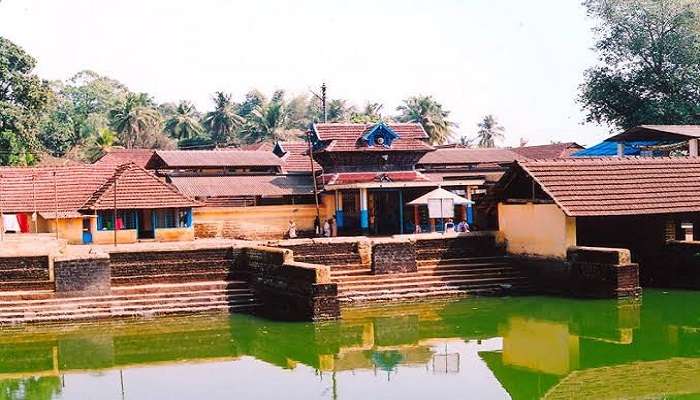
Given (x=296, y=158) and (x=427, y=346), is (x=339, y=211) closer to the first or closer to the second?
(x=296, y=158)

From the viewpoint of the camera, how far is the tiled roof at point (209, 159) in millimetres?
27156

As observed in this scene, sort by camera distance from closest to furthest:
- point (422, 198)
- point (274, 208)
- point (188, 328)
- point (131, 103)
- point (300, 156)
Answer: point (188, 328), point (422, 198), point (274, 208), point (300, 156), point (131, 103)

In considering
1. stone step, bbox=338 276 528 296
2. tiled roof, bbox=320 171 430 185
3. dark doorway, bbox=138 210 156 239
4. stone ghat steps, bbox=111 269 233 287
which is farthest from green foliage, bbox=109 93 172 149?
stone step, bbox=338 276 528 296

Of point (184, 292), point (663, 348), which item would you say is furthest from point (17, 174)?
point (663, 348)

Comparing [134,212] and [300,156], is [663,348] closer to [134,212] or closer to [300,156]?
[134,212]

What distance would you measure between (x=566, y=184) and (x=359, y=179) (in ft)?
30.2

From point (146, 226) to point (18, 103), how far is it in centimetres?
1625

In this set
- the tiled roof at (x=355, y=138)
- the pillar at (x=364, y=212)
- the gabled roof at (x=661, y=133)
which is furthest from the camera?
the tiled roof at (x=355, y=138)

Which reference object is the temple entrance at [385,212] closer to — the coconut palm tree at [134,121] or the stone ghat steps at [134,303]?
the stone ghat steps at [134,303]

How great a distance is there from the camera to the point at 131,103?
50812 millimetres

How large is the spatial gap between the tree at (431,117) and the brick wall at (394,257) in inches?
1479

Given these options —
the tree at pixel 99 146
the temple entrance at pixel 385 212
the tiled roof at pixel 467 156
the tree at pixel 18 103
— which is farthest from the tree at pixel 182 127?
the temple entrance at pixel 385 212

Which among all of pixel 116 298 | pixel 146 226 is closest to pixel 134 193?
pixel 146 226

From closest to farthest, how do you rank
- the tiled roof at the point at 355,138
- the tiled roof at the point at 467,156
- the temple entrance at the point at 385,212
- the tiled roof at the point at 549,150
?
the tiled roof at the point at 355,138 → the temple entrance at the point at 385,212 → the tiled roof at the point at 467,156 → the tiled roof at the point at 549,150
